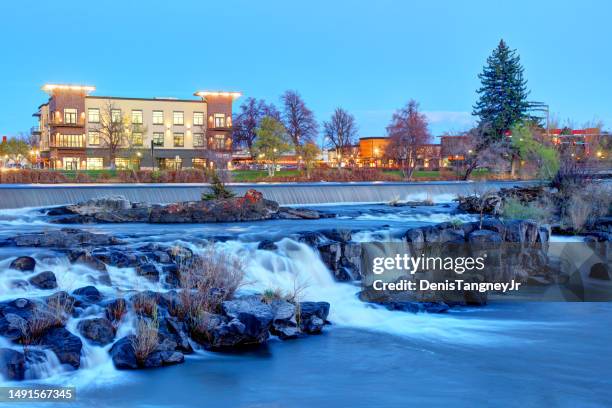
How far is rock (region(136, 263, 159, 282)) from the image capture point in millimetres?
13750

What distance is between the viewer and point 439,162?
3469 inches

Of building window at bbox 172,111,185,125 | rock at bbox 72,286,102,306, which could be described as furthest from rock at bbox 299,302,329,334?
building window at bbox 172,111,185,125

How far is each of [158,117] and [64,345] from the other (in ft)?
238

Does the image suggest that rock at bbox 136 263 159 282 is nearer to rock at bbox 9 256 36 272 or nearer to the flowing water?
the flowing water

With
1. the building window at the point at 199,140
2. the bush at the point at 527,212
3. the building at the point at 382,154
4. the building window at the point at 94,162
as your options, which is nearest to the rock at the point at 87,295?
the bush at the point at 527,212

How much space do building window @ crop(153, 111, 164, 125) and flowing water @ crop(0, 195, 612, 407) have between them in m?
66.0

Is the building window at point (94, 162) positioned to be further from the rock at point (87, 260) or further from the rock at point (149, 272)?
the rock at point (149, 272)

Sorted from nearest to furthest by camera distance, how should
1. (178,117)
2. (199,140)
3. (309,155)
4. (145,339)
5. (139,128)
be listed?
1. (145,339)
2. (309,155)
3. (139,128)
4. (178,117)
5. (199,140)

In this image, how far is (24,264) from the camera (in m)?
13.3

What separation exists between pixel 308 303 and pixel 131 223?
13.7 meters

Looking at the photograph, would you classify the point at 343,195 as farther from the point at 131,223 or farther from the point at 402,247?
the point at 402,247

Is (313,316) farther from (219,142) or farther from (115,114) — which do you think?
(219,142)

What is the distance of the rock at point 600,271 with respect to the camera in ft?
62.3

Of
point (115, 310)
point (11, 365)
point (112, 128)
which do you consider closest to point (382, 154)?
point (112, 128)
